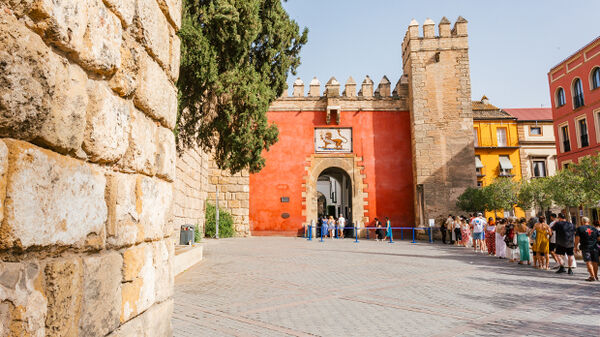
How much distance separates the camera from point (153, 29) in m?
2.05

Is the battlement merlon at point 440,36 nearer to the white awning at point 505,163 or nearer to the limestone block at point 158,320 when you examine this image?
the white awning at point 505,163

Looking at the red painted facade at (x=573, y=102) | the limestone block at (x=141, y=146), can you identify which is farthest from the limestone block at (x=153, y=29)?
the red painted facade at (x=573, y=102)

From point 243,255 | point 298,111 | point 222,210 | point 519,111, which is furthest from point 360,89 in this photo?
point 519,111

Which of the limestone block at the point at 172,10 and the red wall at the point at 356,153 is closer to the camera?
the limestone block at the point at 172,10

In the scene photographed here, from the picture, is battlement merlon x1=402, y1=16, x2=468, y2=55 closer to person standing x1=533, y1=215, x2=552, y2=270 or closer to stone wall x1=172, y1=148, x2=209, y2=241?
stone wall x1=172, y1=148, x2=209, y2=241

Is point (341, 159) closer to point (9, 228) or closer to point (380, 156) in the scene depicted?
point (380, 156)

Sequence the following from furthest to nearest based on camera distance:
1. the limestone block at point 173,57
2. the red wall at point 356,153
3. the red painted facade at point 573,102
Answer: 1. the red painted facade at point 573,102
2. the red wall at point 356,153
3. the limestone block at point 173,57

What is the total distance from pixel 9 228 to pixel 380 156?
59.1 ft

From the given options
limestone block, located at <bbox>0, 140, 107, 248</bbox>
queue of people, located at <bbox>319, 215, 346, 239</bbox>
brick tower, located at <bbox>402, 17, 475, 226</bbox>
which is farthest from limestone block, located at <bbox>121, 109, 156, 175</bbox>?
brick tower, located at <bbox>402, 17, 475, 226</bbox>

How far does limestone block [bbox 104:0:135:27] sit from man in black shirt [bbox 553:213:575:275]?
8877mm

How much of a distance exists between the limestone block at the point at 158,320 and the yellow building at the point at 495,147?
29.6 meters

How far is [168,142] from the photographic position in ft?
7.64

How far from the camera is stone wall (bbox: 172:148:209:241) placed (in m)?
10.8

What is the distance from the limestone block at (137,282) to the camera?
5.79ft
